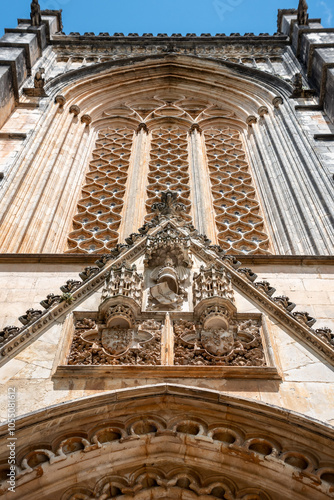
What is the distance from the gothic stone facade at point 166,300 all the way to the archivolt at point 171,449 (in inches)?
0.5

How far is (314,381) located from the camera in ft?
17.7

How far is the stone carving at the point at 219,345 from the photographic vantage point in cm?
570

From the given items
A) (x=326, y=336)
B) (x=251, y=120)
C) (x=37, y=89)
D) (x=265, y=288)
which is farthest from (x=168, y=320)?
(x=37, y=89)

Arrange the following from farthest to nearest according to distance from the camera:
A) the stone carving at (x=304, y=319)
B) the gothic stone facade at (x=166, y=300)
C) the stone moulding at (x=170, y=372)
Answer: the stone carving at (x=304, y=319)
the stone moulding at (x=170, y=372)
the gothic stone facade at (x=166, y=300)

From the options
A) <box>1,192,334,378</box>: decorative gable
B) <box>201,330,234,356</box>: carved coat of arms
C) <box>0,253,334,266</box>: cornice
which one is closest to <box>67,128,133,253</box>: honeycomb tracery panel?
<box>0,253,334,266</box>: cornice

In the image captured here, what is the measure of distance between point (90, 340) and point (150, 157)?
8.96 meters

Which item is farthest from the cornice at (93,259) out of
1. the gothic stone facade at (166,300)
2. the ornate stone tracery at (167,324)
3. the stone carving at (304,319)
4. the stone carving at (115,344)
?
the stone carving at (115,344)

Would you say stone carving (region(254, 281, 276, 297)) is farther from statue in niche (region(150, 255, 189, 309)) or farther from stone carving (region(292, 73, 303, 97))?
stone carving (region(292, 73, 303, 97))

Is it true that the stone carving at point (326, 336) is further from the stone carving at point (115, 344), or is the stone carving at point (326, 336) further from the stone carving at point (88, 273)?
the stone carving at point (88, 273)

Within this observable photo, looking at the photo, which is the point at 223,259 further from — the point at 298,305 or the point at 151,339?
the point at 151,339

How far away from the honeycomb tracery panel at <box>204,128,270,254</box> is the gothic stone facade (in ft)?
0.17

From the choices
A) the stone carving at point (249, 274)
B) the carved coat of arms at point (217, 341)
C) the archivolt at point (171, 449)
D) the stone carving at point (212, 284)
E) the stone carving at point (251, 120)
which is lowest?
the archivolt at point (171, 449)

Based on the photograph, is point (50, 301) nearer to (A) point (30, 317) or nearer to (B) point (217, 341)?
(A) point (30, 317)

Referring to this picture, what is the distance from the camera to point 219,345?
586 centimetres
